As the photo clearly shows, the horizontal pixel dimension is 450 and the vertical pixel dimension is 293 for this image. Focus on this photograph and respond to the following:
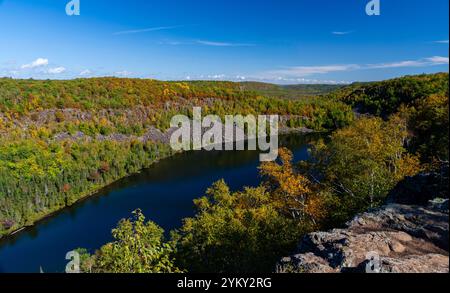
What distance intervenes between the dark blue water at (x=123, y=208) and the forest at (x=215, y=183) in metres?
3.53

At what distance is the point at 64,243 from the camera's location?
4878cm

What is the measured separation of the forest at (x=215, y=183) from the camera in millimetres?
20781

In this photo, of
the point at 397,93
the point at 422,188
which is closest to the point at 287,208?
the point at 422,188

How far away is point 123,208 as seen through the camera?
200ft

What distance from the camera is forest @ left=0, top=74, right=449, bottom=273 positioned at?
818 inches

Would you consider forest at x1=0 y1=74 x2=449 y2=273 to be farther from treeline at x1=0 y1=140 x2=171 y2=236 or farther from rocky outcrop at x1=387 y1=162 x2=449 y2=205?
rocky outcrop at x1=387 y1=162 x2=449 y2=205

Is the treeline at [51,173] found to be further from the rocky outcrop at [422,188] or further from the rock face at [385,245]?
the rocky outcrop at [422,188]

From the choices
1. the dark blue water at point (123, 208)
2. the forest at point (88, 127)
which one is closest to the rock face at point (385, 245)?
the dark blue water at point (123, 208)

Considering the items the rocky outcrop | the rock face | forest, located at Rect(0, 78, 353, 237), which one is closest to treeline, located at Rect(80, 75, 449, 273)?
the rocky outcrop

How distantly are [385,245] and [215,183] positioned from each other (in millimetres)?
28565

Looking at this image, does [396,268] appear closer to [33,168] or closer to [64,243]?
[64,243]

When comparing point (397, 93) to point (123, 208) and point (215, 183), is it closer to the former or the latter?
point (123, 208)
